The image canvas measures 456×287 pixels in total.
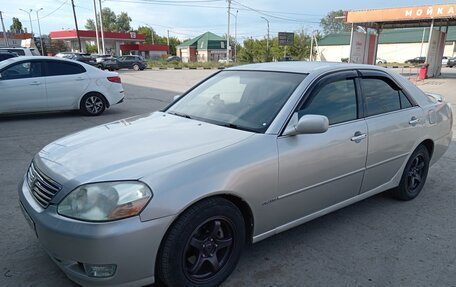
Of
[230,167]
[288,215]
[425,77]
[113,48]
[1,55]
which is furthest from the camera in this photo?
[113,48]

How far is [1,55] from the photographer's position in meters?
13.1

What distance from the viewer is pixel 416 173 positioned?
4.50 meters

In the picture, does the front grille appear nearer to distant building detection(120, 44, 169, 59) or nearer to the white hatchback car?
the white hatchback car

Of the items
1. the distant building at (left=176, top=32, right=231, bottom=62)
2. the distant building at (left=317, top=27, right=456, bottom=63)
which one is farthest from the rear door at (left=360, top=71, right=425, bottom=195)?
the distant building at (left=176, top=32, right=231, bottom=62)

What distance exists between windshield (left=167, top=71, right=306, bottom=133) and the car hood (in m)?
0.17

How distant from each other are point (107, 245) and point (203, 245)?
2.30ft

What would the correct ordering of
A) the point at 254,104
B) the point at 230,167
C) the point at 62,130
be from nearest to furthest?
the point at 230,167
the point at 254,104
the point at 62,130

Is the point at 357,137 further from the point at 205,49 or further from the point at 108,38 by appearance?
the point at 205,49

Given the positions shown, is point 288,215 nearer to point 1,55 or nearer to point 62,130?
point 62,130

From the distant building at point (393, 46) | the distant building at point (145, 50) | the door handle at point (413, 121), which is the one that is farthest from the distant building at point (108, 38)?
the door handle at point (413, 121)

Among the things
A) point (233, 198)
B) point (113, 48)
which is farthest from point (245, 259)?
point (113, 48)

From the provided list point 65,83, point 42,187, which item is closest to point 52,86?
point 65,83

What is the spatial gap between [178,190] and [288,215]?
113 centimetres

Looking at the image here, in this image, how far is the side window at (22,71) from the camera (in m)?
8.55
